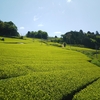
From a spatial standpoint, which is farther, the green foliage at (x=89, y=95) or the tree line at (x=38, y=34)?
the tree line at (x=38, y=34)

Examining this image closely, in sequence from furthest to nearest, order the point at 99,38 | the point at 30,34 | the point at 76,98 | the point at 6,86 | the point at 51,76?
1. the point at 30,34
2. the point at 99,38
3. the point at 51,76
4. the point at 76,98
5. the point at 6,86

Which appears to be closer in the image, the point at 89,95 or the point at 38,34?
the point at 89,95

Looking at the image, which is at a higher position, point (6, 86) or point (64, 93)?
point (6, 86)

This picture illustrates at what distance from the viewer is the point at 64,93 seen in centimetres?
1221

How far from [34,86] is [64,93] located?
2.57 metres

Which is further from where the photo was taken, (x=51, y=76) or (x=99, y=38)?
(x=99, y=38)

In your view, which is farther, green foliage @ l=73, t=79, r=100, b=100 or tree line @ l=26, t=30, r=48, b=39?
tree line @ l=26, t=30, r=48, b=39

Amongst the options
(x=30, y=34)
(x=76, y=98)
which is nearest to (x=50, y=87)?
(x=76, y=98)

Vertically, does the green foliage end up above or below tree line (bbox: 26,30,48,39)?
below

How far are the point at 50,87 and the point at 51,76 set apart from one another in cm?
236

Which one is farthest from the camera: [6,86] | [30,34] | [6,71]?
[30,34]

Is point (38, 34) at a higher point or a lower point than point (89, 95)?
higher

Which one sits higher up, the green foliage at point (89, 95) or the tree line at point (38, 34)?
the tree line at point (38, 34)

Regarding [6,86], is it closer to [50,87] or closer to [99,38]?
[50,87]
